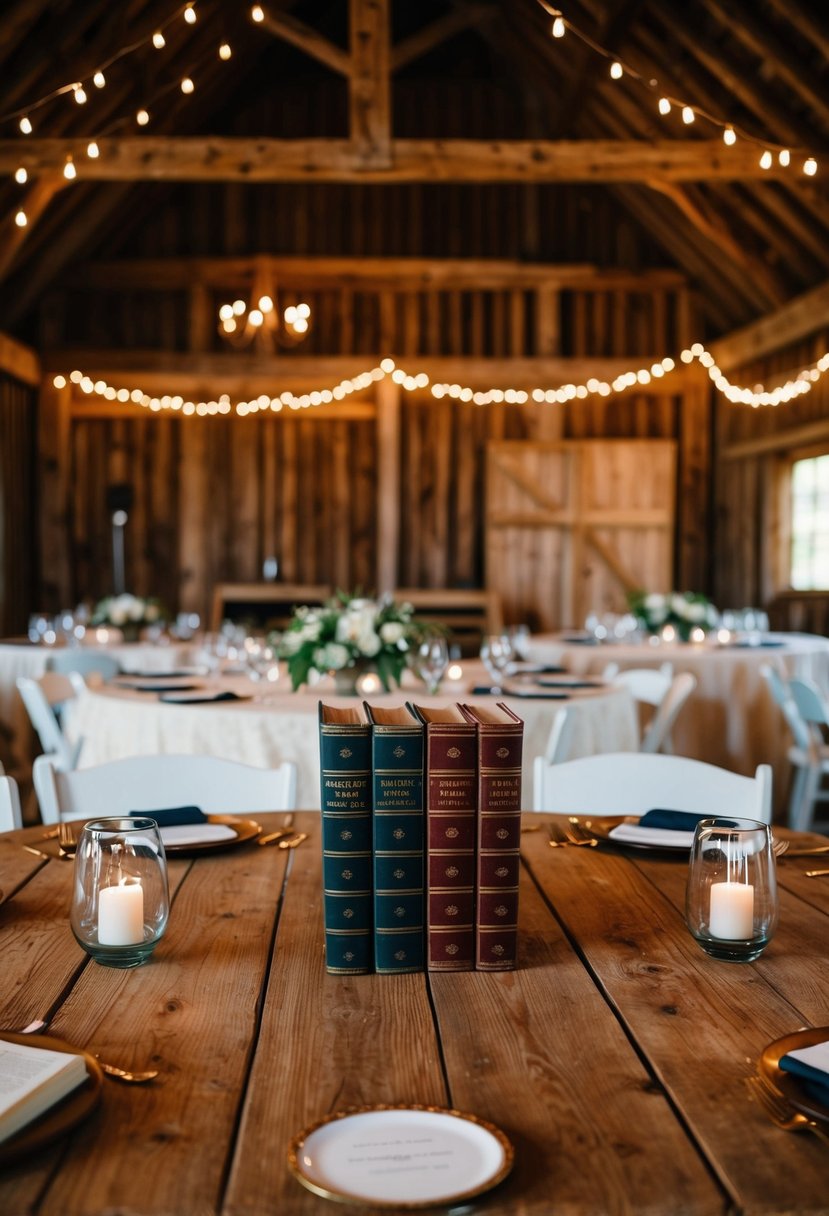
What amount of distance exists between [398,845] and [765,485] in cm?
929

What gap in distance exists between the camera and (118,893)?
1.43 meters

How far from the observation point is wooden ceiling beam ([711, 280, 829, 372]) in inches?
339

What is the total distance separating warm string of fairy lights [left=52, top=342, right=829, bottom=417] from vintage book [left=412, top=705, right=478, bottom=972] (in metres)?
9.50

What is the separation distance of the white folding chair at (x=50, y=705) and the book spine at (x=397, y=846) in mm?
3487

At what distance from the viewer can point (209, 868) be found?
194 cm

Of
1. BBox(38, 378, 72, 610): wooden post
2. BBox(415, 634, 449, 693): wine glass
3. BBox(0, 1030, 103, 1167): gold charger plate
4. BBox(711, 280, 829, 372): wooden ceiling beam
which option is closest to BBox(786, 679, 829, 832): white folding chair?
BBox(415, 634, 449, 693): wine glass

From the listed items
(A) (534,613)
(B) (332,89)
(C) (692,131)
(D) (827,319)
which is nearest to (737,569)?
(A) (534,613)

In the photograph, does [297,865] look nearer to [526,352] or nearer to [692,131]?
[692,131]

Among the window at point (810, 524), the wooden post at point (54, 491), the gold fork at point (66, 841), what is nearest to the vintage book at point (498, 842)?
the gold fork at point (66, 841)

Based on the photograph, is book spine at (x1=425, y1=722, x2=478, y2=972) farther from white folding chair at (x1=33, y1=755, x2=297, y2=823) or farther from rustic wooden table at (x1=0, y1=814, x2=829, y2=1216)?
white folding chair at (x1=33, y1=755, x2=297, y2=823)

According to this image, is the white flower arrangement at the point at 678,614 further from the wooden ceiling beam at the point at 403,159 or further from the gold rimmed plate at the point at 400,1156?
the gold rimmed plate at the point at 400,1156

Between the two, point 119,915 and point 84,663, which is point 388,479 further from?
point 119,915

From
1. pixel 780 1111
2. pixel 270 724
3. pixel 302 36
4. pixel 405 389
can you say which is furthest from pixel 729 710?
pixel 302 36

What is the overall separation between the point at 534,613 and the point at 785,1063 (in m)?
9.68
